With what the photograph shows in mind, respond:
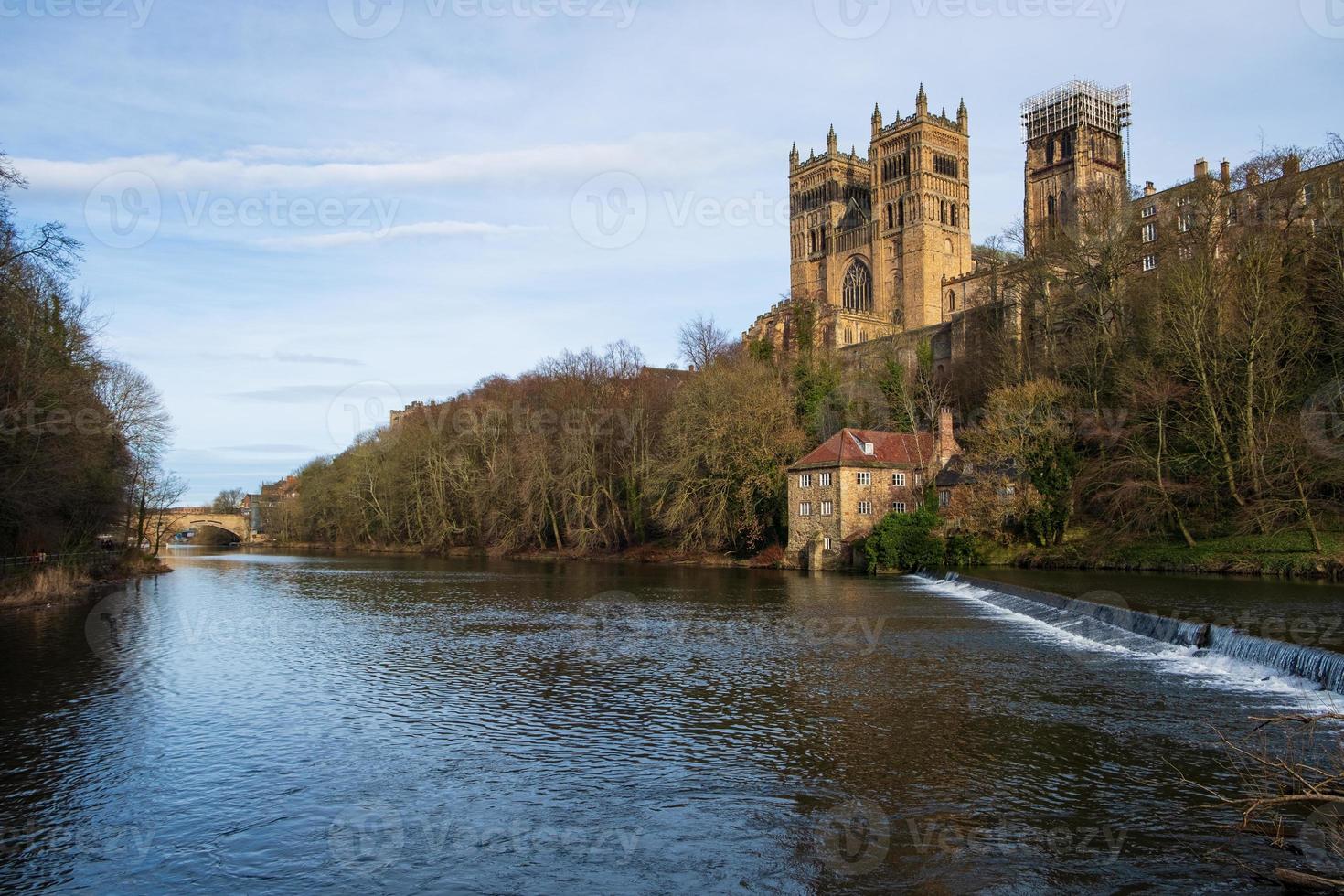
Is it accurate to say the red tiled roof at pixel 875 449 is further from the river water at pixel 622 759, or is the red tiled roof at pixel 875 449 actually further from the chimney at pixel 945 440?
the river water at pixel 622 759

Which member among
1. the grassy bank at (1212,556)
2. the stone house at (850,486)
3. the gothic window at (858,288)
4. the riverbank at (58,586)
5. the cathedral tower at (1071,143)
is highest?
the cathedral tower at (1071,143)

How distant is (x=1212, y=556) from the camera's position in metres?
40.1

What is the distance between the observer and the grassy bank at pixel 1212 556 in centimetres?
3644

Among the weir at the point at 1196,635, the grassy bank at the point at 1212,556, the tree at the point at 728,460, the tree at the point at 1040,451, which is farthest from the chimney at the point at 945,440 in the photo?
the weir at the point at 1196,635

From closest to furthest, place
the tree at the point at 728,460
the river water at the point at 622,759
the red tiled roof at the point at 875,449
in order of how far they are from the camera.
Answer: the river water at the point at 622,759
the red tiled roof at the point at 875,449
the tree at the point at 728,460

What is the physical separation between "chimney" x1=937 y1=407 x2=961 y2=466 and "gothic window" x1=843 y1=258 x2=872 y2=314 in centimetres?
6254

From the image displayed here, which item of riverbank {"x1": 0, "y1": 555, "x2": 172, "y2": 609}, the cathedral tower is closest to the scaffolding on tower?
the cathedral tower

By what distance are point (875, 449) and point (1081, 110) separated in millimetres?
70571

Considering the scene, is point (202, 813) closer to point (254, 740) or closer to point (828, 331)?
point (254, 740)

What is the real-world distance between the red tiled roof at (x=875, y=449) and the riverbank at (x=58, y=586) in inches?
1351

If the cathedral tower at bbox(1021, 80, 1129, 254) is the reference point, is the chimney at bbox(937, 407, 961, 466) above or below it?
below

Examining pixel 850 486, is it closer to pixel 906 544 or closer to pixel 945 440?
pixel 906 544

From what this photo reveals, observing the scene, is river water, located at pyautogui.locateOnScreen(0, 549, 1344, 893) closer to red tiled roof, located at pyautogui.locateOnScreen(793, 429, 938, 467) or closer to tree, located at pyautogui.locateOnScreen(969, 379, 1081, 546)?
tree, located at pyautogui.locateOnScreen(969, 379, 1081, 546)

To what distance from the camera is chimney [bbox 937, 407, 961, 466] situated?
56.2 m
